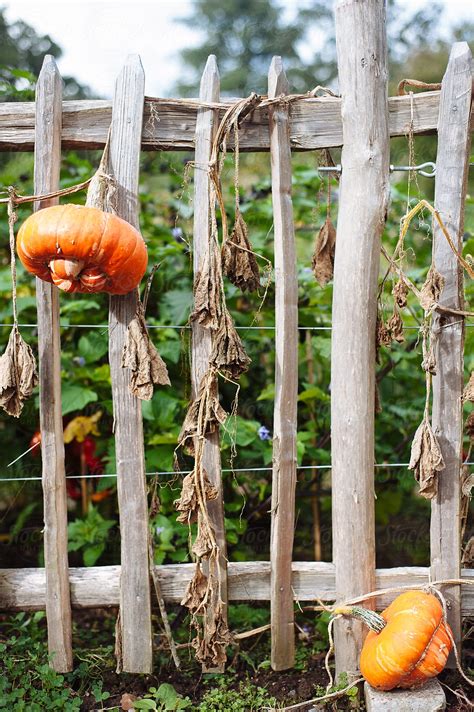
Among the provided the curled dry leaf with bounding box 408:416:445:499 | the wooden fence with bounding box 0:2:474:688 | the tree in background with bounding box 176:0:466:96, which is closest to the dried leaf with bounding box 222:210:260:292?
the wooden fence with bounding box 0:2:474:688

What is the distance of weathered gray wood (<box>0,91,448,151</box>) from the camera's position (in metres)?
2.78

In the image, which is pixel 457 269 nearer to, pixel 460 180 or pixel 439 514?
pixel 460 180

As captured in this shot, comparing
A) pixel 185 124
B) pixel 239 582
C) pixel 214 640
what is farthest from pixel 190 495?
pixel 185 124

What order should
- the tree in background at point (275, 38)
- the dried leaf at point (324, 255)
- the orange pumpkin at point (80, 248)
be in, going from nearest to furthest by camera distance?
the orange pumpkin at point (80, 248) < the dried leaf at point (324, 255) < the tree in background at point (275, 38)

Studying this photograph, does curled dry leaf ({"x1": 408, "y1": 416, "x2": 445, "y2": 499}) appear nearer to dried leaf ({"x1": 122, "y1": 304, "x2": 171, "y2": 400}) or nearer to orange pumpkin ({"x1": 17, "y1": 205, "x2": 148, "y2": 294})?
dried leaf ({"x1": 122, "y1": 304, "x2": 171, "y2": 400})

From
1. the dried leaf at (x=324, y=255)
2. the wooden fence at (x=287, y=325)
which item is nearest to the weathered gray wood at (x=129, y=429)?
the wooden fence at (x=287, y=325)

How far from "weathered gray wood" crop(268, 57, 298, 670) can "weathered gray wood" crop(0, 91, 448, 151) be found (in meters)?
0.07

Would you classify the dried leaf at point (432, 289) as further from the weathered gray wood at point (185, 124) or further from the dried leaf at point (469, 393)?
the weathered gray wood at point (185, 124)

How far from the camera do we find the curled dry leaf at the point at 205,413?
278 centimetres

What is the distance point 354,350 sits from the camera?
2.83 metres

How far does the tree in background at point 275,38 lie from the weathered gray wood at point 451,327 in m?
5.03

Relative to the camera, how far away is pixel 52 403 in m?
2.84

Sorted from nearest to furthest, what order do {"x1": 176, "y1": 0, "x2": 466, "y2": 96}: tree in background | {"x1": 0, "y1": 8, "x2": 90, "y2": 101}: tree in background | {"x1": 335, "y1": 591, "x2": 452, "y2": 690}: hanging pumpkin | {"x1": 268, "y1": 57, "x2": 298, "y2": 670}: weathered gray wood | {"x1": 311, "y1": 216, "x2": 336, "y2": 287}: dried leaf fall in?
{"x1": 335, "y1": 591, "x2": 452, "y2": 690}: hanging pumpkin, {"x1": 268, "y1": 57, "x2": 298, "y2": 670}: weathered gray wood, {"x1": 311, "y1": 216, "x2": 336, "y2": 287}: dried leaf, {"x1": 0, "y1": 8, "x2": 90, "y2": 101}: tree in background, {"x1": 176, "y1": 0, "x2": 466, "y2": 96}: tree in background

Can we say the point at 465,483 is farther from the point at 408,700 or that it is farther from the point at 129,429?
the point at 129,429
